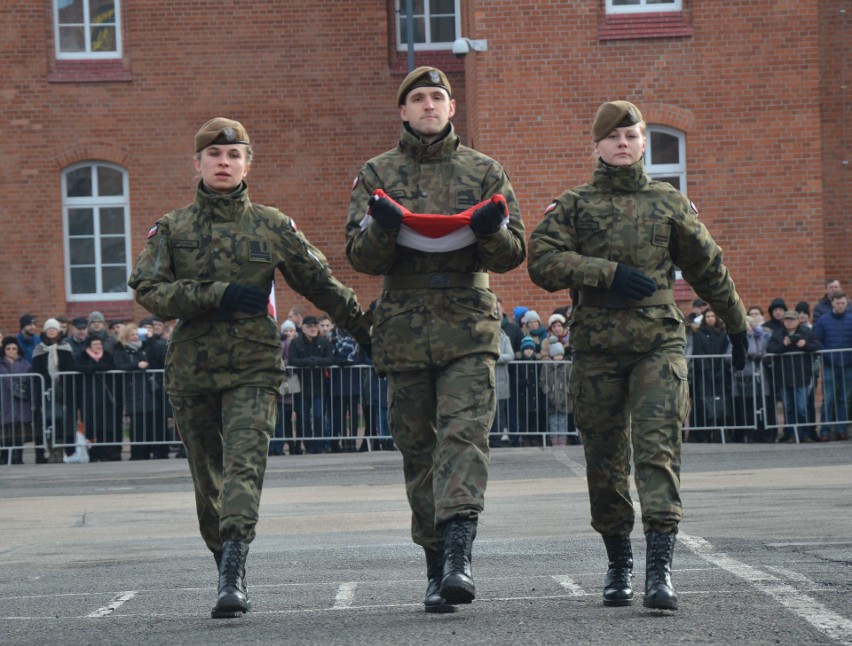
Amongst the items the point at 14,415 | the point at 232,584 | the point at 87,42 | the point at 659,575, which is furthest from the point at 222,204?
the point at 87,42

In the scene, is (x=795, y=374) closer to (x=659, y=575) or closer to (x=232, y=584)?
(x=659, y=575)

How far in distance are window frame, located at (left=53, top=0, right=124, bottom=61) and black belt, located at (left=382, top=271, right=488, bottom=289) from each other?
2202cm

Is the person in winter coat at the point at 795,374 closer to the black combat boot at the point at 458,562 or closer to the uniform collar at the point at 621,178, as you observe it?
the uniform collar at the point at 621,178

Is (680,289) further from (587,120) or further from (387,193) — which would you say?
(387,193)

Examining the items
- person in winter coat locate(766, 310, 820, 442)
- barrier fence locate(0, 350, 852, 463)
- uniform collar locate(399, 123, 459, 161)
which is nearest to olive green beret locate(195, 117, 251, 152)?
uniform collar locate(399, 123, 459, 161)

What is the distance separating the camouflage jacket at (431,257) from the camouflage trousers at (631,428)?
1.55 ft

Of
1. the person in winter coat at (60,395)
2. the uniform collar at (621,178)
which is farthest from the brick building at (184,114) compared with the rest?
the uniform collar at (621,178)

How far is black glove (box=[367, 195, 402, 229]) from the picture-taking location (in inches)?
261

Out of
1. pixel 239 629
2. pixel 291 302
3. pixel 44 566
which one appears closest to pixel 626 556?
pixel 239 629

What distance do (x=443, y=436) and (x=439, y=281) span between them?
65 centimetres

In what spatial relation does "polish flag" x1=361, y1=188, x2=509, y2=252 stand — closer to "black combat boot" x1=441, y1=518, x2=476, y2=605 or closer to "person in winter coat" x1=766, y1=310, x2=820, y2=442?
"black combat boot" x1=441, y1=518, x2=476, y2=605

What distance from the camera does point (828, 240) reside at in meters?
27.5

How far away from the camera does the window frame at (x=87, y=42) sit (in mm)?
27828

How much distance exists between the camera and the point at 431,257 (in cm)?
685
